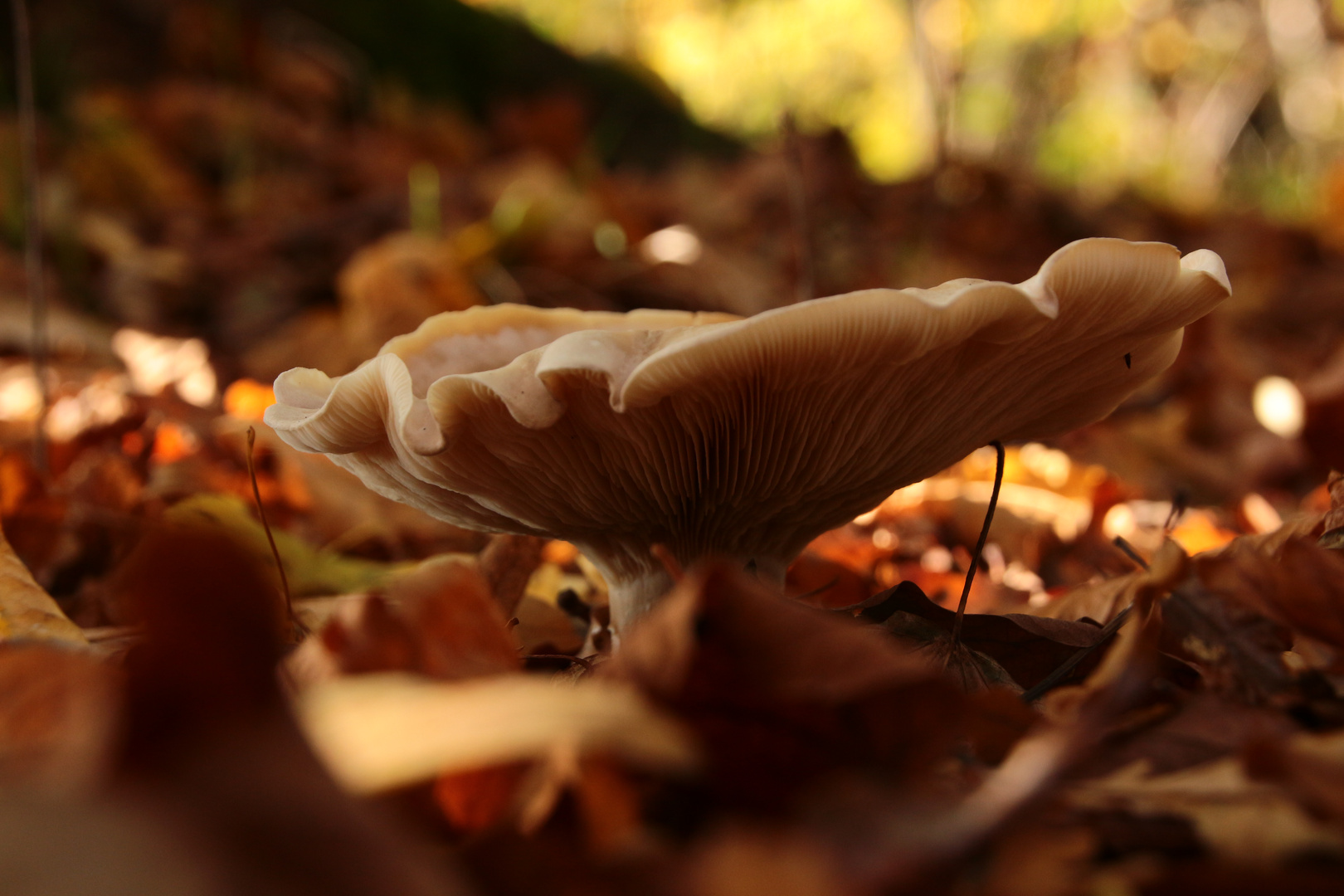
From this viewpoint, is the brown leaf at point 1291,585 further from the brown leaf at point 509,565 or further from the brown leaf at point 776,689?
the brown leaf at point 509,565

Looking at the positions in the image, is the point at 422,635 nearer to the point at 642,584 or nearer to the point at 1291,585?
the point at 642,584

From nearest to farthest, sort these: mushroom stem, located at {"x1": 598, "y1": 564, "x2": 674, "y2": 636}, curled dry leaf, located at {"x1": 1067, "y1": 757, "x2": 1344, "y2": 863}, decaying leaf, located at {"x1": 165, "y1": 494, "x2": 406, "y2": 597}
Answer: curled dry leaf, located at {"x1": 1067, "y1": 757, "x2": 1344, "y2": 863}, mushroom stem, located at {"x1": 598, "y1": 564, "x2": 674, "y2": 636}, decaying leaf, located at {"x1": 165, "y1": 494, "x2": 406, "y2": 597}

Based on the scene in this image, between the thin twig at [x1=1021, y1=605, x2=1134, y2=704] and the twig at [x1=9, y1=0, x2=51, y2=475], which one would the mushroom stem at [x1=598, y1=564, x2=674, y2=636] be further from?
the twig at [x1=9, y1=0, x2=51, y2=475]

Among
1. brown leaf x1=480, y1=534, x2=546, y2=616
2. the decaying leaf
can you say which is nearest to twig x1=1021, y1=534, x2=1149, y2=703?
brown leaf x1=480, y1=534, x2=546, y2=616

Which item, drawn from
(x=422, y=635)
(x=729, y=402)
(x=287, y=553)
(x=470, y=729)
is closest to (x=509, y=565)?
(x=287, y=553)

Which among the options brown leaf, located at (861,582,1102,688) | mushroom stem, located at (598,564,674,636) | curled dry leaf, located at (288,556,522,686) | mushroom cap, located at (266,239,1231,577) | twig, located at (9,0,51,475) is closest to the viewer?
curled dry leaf, located at (288,556,522,686)

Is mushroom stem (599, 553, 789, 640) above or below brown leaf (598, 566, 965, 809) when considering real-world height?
below

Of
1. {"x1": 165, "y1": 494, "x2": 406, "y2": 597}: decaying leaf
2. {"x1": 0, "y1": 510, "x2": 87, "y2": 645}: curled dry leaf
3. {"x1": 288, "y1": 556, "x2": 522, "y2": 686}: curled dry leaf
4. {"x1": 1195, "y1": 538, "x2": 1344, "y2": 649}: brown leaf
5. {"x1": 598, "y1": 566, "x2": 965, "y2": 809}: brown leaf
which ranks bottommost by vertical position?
{"x1": 165, "y1": 494, "x2": 406, "y2": 597}: decaying leaf

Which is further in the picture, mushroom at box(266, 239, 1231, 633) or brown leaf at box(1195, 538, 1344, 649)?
mushroom at box(266, 239, 1231, 633)
